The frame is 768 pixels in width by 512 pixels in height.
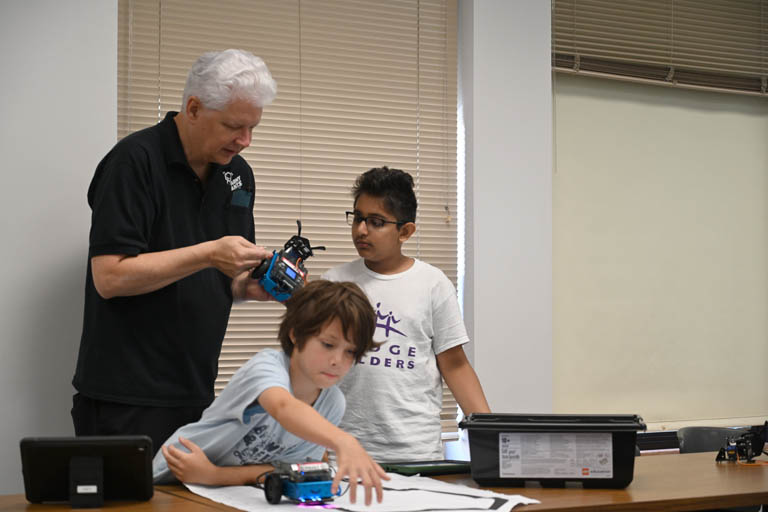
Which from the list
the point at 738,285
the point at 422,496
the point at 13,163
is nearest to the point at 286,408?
the point at 422,496

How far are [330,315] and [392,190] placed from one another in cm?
82

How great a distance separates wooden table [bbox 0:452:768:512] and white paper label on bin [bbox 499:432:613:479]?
0.04 meters

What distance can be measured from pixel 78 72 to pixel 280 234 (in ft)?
3.16

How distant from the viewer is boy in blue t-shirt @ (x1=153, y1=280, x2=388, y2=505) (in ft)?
5.46

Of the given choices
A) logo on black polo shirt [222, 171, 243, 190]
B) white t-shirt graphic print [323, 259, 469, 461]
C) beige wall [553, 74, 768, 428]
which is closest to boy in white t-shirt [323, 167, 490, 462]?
white t-shirt graphic print [323, 259, 469, 461]

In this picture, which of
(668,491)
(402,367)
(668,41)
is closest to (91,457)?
(402,367)

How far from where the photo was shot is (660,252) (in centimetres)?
393

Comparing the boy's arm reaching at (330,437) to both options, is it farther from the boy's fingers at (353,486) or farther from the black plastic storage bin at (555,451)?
the black plastic storage bin at (555,451)

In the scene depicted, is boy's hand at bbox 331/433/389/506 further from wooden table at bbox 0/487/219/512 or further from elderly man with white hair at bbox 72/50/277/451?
elderly man with white hair at bbox 72/50/277/451

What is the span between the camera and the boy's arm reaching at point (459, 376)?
2430 millimetres

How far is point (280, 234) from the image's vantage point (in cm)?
318

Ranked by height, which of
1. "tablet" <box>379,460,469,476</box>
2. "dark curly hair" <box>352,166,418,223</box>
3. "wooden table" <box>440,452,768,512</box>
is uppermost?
"dark curly hair" <box>352,166,418,223</box>

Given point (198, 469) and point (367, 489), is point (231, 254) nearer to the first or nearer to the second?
point (198, 469)

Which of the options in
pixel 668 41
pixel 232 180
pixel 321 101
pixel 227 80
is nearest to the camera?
pixel 227 80
